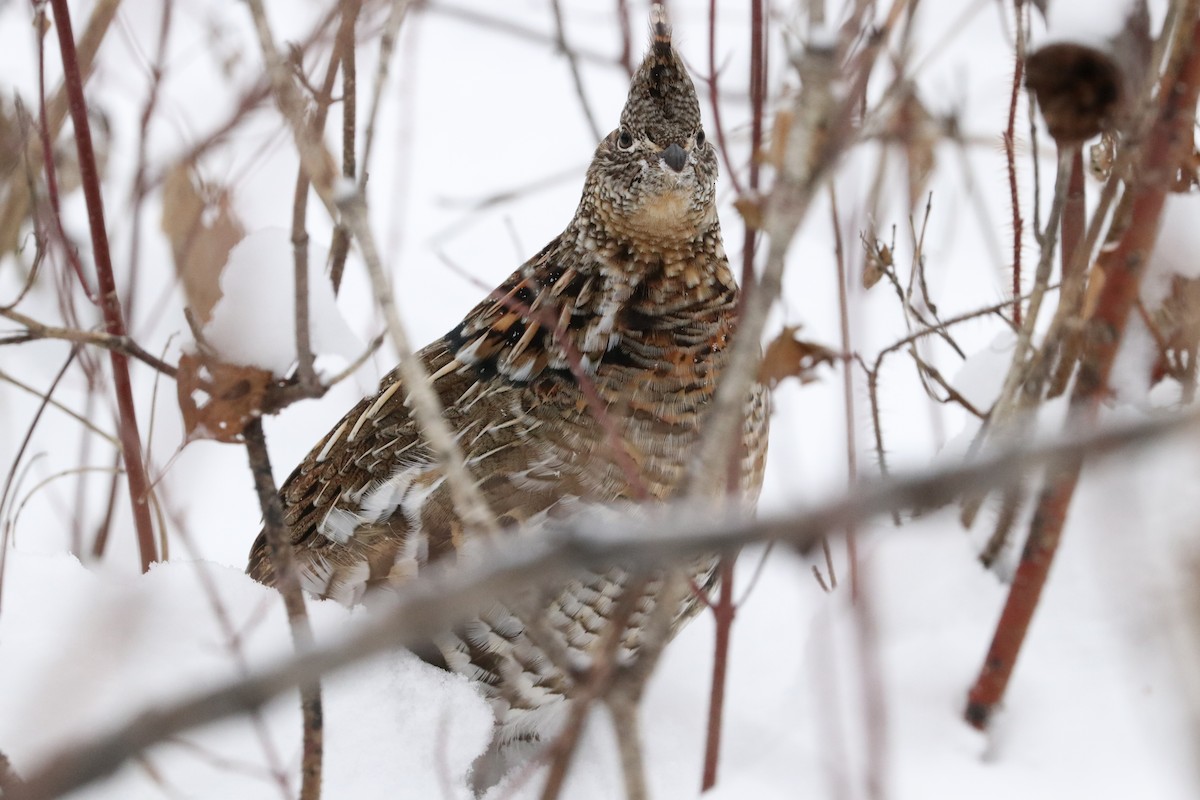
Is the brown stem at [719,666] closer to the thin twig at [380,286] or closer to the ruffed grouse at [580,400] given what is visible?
the thin twig at [380,286]

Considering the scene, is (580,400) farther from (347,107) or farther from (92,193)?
(92,193)

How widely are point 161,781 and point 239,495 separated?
279 centimetres

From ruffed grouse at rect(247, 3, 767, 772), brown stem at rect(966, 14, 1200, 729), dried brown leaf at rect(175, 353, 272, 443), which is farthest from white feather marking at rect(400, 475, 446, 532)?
brown stem at rect(966, 14, 1200, 729)

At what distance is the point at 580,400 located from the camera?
96.9 inches

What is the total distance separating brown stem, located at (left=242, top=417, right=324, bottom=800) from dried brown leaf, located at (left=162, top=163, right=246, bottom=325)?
1.05ft

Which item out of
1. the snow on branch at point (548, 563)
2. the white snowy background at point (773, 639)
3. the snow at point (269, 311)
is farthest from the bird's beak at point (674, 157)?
the snow on branch at point (548, 563)

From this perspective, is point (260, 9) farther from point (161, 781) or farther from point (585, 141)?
point (585, 141)

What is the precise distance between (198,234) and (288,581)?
1.06m

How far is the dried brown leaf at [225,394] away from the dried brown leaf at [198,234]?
0.92 feet

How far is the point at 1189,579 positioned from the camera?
3.34 ft

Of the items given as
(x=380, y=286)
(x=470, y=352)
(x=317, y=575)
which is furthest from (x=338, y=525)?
(x=380, y=286)

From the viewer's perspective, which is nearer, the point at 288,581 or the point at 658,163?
the point at 288,581

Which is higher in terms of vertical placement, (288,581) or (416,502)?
(416,502)

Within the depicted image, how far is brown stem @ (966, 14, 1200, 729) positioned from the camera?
4.68 feet
